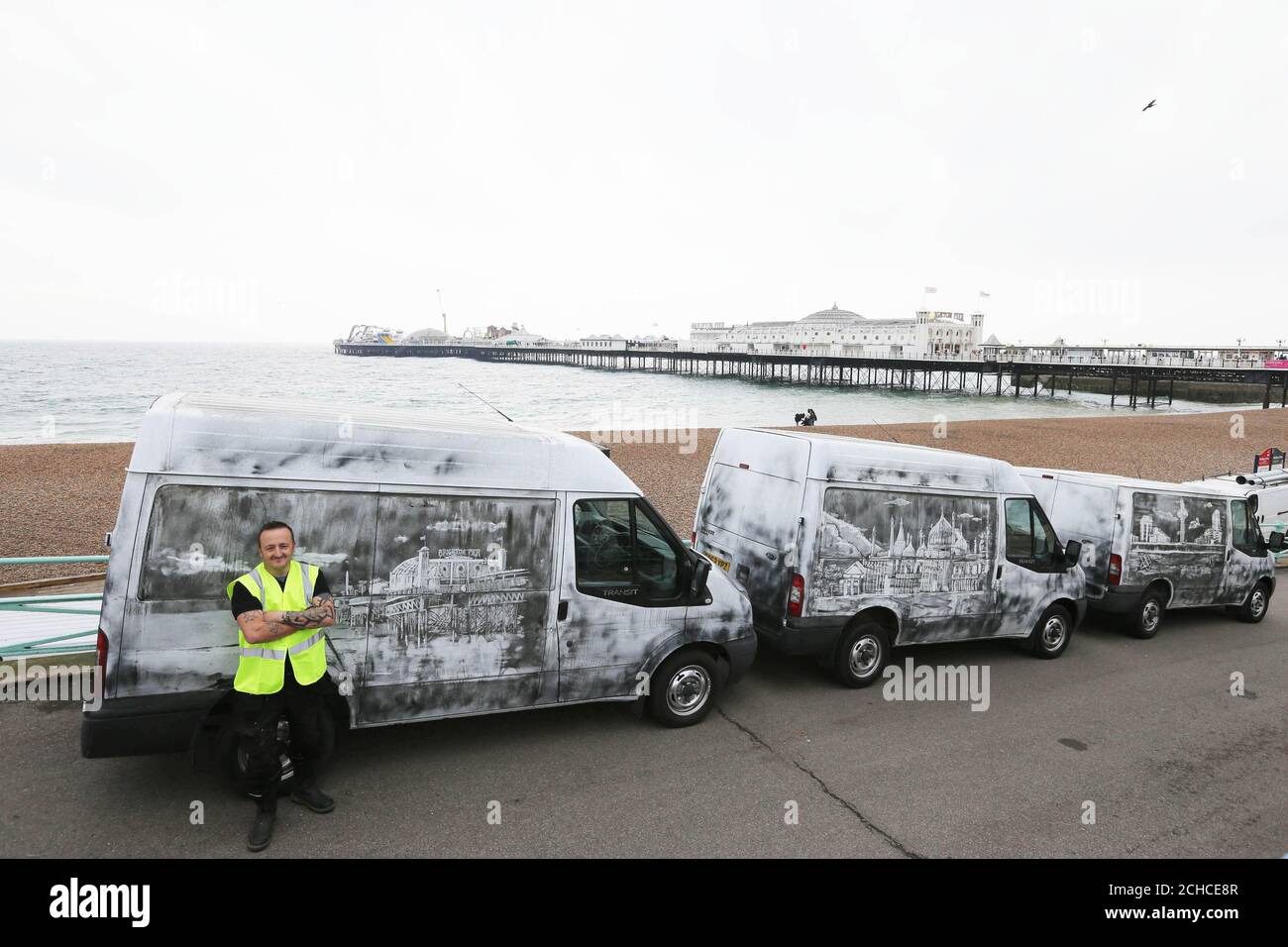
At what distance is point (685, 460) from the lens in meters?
21.0

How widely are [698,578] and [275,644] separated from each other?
2.90 m

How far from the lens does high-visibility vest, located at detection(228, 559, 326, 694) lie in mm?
3838

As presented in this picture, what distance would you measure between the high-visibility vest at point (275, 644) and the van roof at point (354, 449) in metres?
0.72

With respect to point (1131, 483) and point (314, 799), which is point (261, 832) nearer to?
point (314, 799)

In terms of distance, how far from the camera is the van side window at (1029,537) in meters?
7.36

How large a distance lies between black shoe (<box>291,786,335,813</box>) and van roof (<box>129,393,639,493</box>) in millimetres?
1898

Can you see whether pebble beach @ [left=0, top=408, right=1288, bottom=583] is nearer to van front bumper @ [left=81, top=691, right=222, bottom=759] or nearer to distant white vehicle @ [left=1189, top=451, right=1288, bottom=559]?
van front bumper @ [left=81, top=691, right=222, bottom=759]

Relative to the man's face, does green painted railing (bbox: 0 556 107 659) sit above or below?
below

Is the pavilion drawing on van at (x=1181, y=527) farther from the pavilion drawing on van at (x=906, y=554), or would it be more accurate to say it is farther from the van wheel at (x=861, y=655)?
the van wheel at (x=861, y=655)

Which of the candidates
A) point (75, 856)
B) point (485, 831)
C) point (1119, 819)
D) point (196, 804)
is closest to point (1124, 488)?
point (1119, 819)

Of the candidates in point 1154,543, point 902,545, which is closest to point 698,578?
point 902,545

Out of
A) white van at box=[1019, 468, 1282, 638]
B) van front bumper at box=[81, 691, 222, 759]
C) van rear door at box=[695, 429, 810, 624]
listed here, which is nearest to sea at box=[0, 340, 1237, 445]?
van rear door at box=[695, 429, 810, 624]
